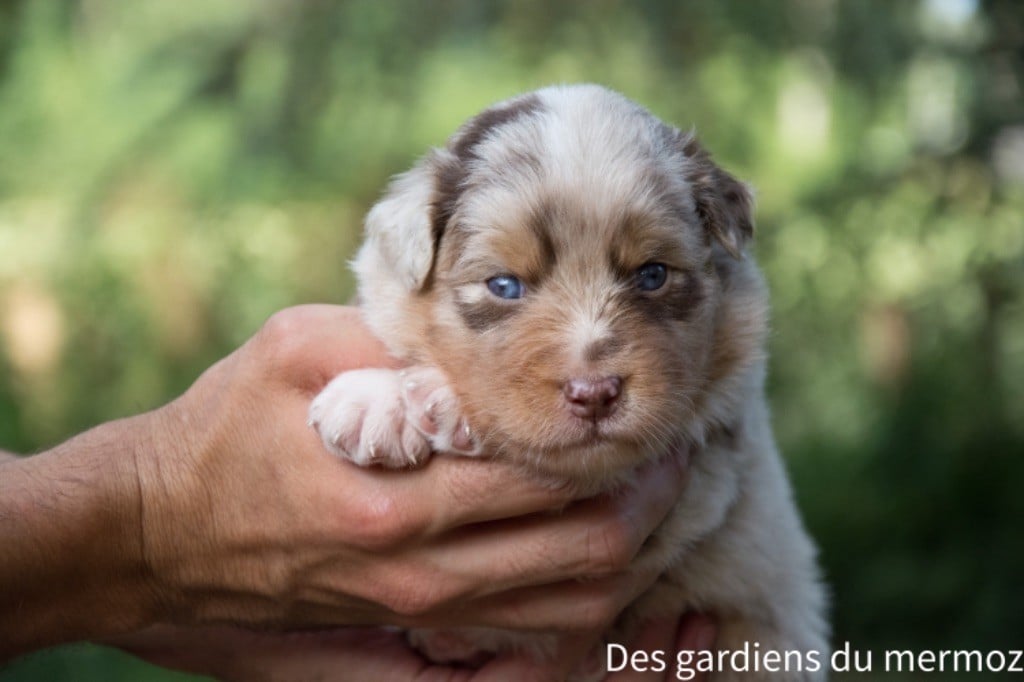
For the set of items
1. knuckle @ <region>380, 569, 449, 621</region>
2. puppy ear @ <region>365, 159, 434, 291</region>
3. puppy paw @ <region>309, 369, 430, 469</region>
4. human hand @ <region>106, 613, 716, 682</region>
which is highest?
puppy ear @ <region>365, 159, 434, 291</region>

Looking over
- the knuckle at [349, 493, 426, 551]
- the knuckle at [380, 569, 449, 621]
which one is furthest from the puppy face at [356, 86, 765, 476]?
the knuckle at [380, 569, 449, 621]

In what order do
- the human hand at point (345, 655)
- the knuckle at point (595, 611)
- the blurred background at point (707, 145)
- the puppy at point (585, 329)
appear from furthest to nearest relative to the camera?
the blurred background at point (707, 145)
the human hand at point (345, 655)
the knuckle at point (595, 611)
the puppy at point (585, 329)

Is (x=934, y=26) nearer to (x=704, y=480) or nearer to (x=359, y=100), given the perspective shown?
(x=359, y=100)

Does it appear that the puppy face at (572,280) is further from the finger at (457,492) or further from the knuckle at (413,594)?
the knuckle at (413,594)

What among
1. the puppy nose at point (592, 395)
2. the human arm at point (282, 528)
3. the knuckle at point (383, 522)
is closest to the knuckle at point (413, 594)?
the human arm at point (282, 528)

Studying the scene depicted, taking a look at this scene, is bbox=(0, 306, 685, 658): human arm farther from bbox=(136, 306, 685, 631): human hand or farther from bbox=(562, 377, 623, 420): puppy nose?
bbox=(562, 377, 623, 420): puppy nose

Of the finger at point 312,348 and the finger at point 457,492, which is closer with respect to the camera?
the finger at point 457,492
